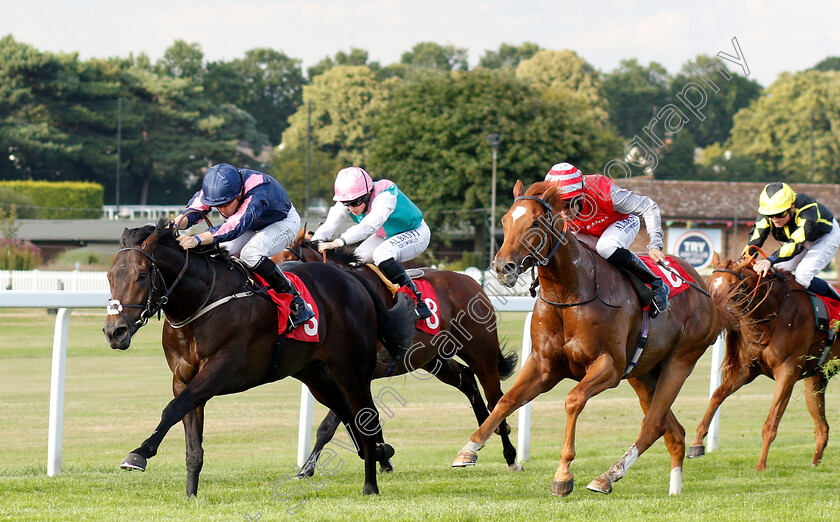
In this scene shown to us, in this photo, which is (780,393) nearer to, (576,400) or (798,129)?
(576,400)

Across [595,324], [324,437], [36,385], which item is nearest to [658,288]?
[595,324]

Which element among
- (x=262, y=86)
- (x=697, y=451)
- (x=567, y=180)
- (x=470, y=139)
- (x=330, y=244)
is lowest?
(x=697, y=451)

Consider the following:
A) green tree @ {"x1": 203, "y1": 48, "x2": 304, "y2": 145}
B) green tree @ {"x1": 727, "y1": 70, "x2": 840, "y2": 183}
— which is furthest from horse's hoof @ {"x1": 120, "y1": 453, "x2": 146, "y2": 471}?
green tree @ {"x1": 203, "y1": 48, "x2": 304, "y2": 145}

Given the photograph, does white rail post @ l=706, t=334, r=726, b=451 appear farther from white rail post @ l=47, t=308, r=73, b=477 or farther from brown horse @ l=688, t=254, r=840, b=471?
white rail post @ l=47, t=308, r=73, b=477

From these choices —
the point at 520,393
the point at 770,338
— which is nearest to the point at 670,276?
the point at 520,393

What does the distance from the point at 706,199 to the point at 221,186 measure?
38548 mm

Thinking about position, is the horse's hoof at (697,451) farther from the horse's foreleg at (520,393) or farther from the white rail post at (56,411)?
the white rail post at (56,411)

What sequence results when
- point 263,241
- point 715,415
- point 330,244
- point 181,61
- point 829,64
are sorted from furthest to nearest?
point 829,64 < point 181,61 < point 715,415 < point 330,244 < point 263,241

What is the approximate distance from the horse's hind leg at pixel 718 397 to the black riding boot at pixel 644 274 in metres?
1.95

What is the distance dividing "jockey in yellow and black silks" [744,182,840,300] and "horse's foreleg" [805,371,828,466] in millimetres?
697

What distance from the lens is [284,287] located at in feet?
18.3

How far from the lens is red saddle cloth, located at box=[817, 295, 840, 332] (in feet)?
→ 25.5

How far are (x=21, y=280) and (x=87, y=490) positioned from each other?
1913cm

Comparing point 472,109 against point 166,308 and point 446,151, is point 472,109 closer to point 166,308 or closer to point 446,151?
point 446,151
